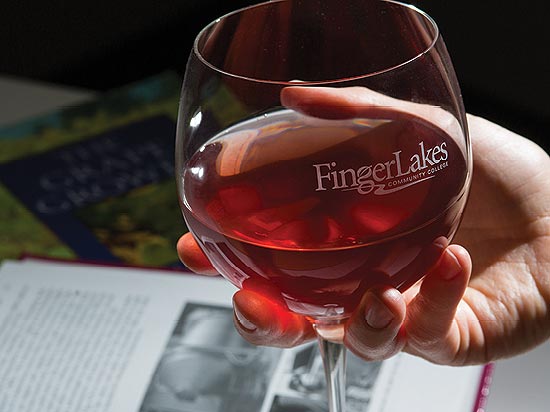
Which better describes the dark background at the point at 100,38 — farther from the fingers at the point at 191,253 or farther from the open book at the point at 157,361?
the fingers at the point at 191,253

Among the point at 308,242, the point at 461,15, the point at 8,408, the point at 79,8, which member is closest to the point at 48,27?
the point at 79,8

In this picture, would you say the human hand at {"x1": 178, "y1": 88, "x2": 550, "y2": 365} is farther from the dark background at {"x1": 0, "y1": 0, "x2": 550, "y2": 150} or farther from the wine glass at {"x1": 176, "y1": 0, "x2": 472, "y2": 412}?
the dark background at {"x1": 0, "y1": 0, "x2": 550, "y2": 150}

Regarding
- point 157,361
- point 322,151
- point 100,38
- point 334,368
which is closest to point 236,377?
point 157,361

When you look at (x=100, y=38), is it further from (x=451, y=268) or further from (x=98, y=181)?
(x=451, y=268)

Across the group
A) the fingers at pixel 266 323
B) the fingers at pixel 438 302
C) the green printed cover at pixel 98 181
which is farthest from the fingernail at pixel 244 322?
the green printed cover at pixel 98 181

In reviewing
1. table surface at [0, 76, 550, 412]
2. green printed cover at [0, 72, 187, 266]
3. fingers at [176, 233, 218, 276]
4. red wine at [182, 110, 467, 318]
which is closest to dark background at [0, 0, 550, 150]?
green printed cover at [0, 72, 187, 266]

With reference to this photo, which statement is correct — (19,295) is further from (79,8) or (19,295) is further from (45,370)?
(79,8)

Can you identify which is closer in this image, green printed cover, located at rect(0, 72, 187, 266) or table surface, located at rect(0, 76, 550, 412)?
table surface, located at rect(0, 76, 550, 412)
